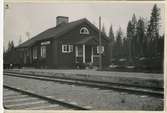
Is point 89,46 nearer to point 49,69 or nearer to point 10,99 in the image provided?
point 49,69

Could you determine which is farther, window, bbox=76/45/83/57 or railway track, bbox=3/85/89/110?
window, bbox=76/45/83/57

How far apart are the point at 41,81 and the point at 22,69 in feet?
0.43

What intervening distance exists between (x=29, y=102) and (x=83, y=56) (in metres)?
0.34

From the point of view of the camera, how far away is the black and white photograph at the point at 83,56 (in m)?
1.26

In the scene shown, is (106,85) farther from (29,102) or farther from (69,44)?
(29,102)

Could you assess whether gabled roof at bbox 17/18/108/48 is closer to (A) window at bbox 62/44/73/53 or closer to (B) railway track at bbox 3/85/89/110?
(A) window at bbox 62/44/73/53

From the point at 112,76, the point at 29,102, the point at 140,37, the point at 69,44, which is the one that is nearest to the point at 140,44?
the point at 140,37

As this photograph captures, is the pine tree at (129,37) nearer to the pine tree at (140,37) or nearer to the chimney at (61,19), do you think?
the pine tree at (140,37)

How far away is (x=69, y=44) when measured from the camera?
4.48 feet

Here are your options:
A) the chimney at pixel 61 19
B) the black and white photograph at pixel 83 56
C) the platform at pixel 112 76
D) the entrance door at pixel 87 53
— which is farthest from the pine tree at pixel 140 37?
the chimney at pixel 61 19

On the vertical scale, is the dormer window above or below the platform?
above

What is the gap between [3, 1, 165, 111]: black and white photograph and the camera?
126 cm

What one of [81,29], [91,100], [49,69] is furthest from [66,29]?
[91,100]

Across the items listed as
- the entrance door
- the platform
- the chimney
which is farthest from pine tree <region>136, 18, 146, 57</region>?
the chimney
